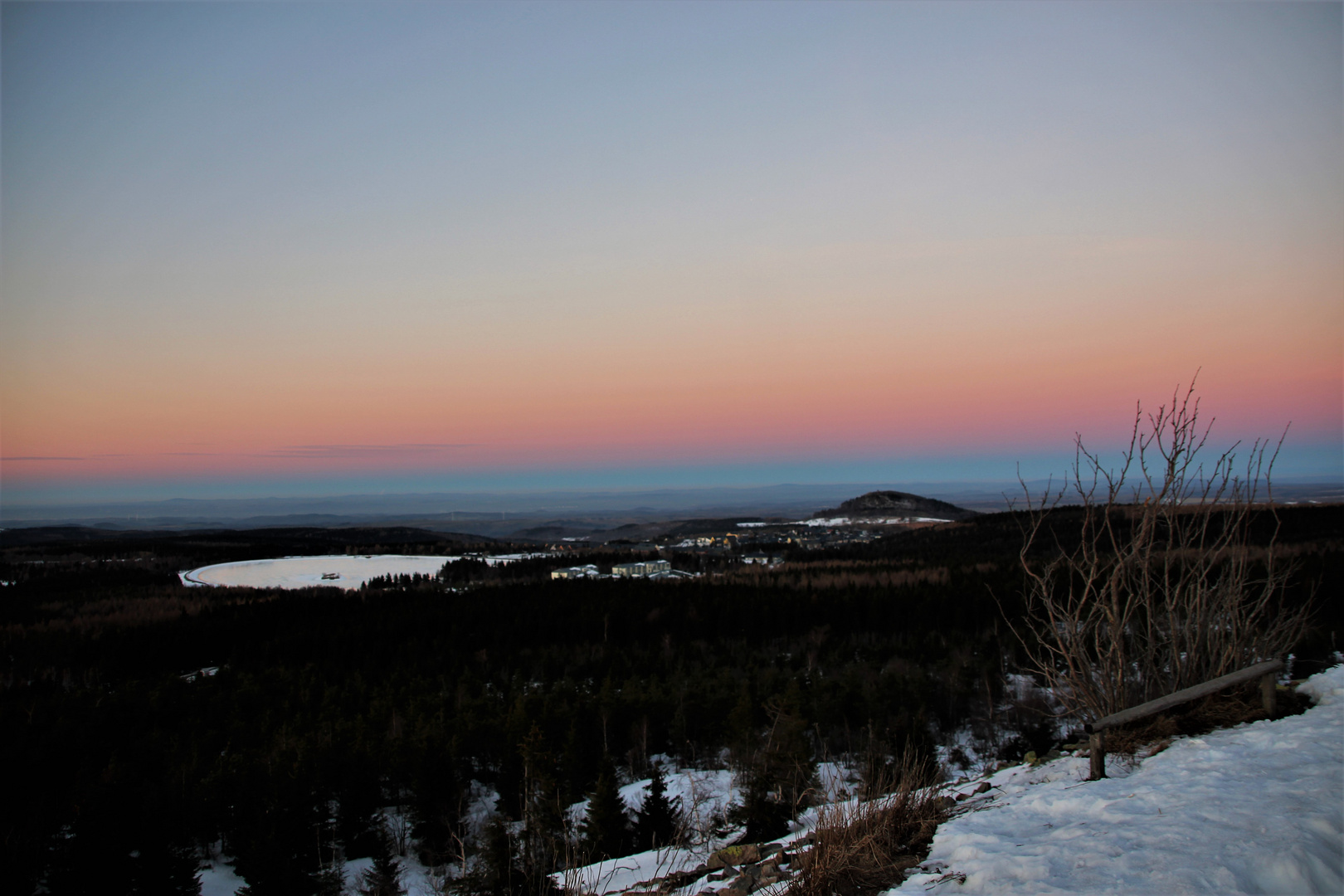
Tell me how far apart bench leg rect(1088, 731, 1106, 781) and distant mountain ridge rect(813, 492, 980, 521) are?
208 feet

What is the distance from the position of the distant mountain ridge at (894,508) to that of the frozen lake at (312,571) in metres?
43.9

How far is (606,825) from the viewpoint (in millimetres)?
8219

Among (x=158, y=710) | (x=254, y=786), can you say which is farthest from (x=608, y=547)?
(x=254, y=786)

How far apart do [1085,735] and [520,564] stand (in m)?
33.7

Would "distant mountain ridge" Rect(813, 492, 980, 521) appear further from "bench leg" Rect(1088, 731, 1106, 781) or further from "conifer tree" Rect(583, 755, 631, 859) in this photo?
"bench leg" Rect(1088, 731, 1106, 781)

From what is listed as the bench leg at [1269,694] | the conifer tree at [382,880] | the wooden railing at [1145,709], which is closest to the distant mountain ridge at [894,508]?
the bench leg at [1269,694]

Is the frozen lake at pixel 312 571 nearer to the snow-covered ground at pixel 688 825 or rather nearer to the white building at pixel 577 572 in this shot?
the white building at pixel 577 572

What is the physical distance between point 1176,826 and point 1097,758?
177 cm

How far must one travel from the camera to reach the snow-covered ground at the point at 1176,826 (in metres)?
3.69

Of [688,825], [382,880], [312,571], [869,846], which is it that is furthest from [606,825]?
[312,571]

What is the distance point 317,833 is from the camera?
876 cm

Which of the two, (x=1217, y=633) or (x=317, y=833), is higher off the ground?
(x=1217, y=633)

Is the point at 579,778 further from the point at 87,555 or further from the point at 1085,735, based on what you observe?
the point at 87,555

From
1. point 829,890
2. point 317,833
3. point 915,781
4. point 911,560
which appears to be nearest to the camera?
point 829,890
